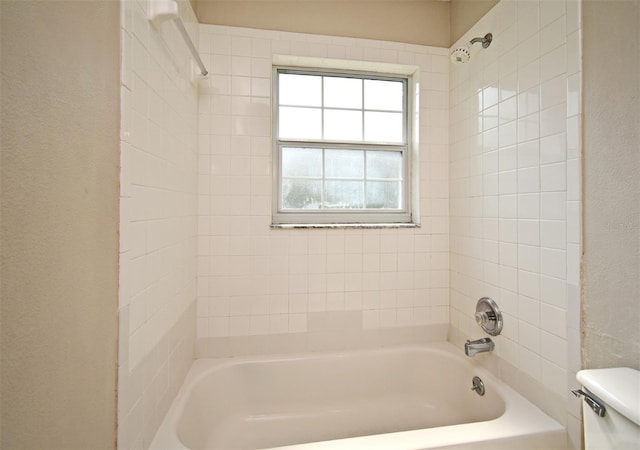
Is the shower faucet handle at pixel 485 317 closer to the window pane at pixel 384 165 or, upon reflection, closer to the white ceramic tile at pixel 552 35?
the window pane at pixel 384 165

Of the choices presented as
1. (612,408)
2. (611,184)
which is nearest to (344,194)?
(611,184)

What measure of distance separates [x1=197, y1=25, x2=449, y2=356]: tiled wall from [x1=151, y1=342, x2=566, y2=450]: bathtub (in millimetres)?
108

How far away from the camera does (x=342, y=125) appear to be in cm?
187

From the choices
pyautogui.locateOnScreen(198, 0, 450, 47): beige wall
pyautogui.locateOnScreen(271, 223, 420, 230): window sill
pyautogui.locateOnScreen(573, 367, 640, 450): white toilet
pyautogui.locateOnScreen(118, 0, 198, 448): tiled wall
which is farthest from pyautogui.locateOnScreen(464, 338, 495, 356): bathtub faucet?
pyautogui.locateOnScreen(198, 0, 450, 47): beige wall

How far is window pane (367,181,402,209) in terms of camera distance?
1909 millimetres

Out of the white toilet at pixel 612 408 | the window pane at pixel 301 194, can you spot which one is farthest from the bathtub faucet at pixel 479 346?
the window pane at pixel 301 194

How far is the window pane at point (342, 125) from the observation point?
6.09 ft

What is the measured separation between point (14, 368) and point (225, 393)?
1.24m

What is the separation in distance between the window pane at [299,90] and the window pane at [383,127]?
1.17 feet

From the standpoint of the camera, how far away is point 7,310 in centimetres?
45

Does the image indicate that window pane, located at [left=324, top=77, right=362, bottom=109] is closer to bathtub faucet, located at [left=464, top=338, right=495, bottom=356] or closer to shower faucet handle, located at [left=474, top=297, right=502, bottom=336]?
shower faucet handle, located at [left=474, top=297, right=502, bottom=336]

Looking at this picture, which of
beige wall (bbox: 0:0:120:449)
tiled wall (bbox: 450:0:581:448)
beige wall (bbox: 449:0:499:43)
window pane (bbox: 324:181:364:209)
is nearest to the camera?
beige wall (bbox: 0:0:120:449)

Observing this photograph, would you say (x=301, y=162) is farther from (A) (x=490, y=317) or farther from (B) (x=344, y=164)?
(A) (x=490, y=317)

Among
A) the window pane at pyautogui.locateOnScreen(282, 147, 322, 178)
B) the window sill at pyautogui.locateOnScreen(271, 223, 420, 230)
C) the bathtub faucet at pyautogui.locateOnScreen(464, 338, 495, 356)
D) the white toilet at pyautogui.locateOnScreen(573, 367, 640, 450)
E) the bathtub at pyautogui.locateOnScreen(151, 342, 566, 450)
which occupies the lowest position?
the bathtub at pyautogui.locateOnScreen(151, 342, 566, 450)
